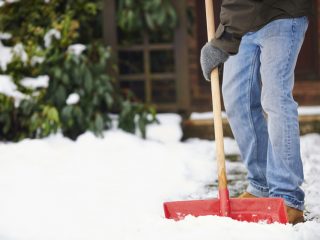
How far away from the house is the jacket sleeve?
2.52 meters

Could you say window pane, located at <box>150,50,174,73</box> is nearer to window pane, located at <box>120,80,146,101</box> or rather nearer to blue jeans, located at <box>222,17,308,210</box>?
window pane, located at <box>120,80,146,101</box>

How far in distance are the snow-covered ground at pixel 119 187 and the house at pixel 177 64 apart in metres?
0.38

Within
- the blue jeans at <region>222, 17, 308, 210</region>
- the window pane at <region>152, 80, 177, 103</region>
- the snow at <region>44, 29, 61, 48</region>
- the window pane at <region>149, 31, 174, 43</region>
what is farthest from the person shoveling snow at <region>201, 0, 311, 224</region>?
the window pane at <region>152, 80, 177, 103</region>

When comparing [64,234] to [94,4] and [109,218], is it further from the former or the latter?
[94,4]

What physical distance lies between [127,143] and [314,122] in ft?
5.25

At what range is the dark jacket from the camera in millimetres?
2559

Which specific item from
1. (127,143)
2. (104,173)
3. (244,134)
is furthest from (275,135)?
(127,143)

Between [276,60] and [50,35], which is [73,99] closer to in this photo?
[50,35]

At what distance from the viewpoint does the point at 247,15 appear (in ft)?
8.39

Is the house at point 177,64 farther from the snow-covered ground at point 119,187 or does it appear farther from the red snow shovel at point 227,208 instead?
the red snow shovel at point 227,208

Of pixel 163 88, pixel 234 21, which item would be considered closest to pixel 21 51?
pixel 163 88

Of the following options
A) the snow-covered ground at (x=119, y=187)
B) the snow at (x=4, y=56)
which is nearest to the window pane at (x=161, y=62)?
the snow-covered ground at (x=119, y=187)

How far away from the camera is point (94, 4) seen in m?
4.97

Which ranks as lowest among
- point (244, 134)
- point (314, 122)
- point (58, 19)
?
point (314, 122)
